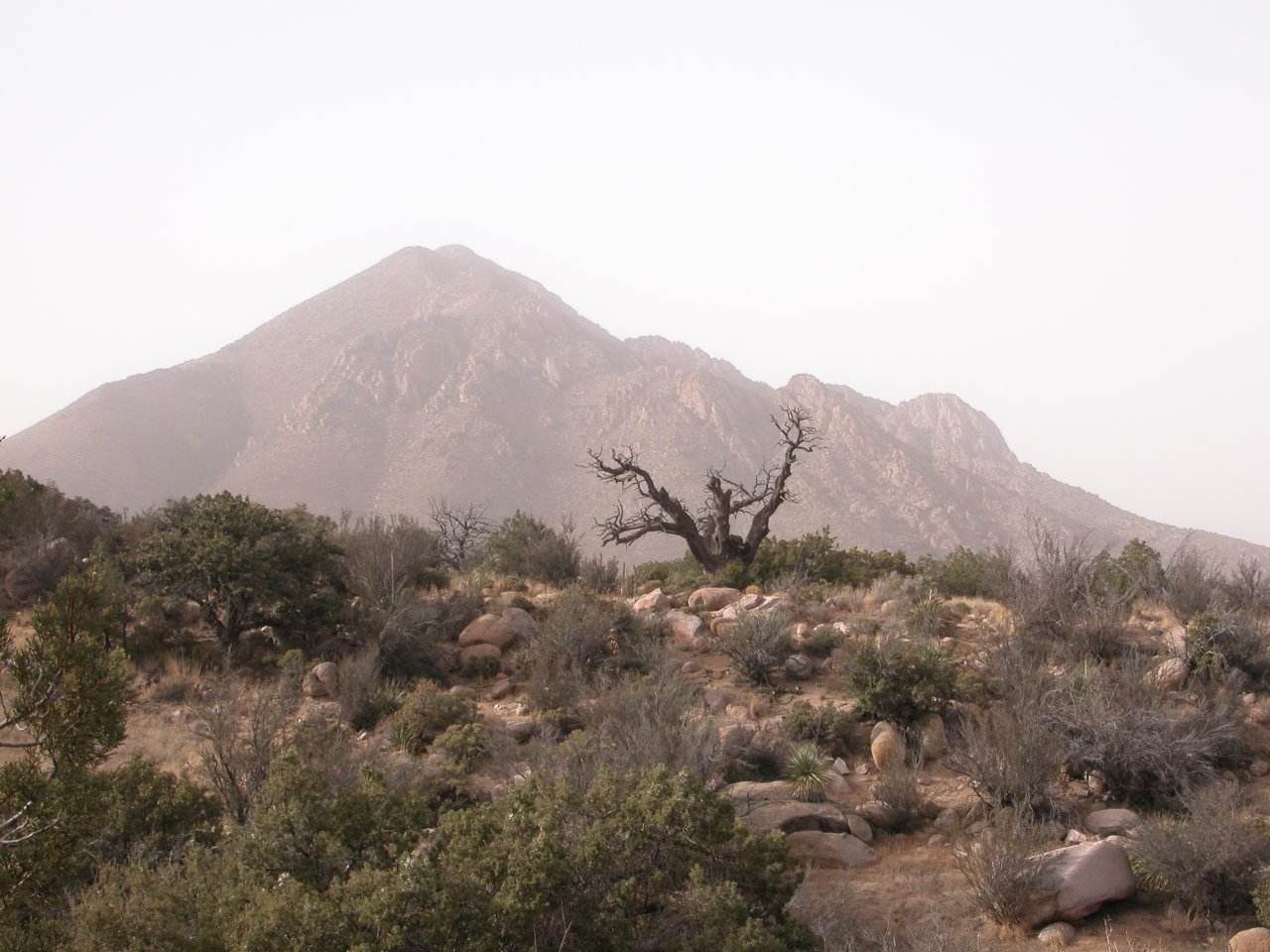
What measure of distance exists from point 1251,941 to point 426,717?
8.92m

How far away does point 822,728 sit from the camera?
11.3 meters

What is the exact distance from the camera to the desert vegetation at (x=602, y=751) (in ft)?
18.4

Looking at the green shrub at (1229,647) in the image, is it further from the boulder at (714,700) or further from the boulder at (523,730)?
the boulder at (523,730)

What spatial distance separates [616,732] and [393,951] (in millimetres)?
5135

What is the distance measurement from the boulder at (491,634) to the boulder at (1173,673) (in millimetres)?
9505

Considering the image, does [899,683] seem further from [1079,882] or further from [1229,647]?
[1229,647]

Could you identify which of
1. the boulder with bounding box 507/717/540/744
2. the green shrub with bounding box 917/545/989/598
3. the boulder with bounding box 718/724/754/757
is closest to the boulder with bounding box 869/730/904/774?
the boulder with bounding box 718/724/754/757

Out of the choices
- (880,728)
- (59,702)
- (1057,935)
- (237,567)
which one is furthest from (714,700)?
(59,702)

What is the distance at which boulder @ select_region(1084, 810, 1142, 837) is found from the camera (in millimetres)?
8828

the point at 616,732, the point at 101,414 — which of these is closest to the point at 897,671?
the point at 616,732

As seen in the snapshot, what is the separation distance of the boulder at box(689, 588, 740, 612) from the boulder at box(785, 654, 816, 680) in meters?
3.31

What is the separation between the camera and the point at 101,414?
A: 82.3m

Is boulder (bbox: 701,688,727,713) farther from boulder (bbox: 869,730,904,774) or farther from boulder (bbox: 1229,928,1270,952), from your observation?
boulder (bbox: 1229,928,1270,952)

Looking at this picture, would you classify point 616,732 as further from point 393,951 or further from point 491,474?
point 491,474
